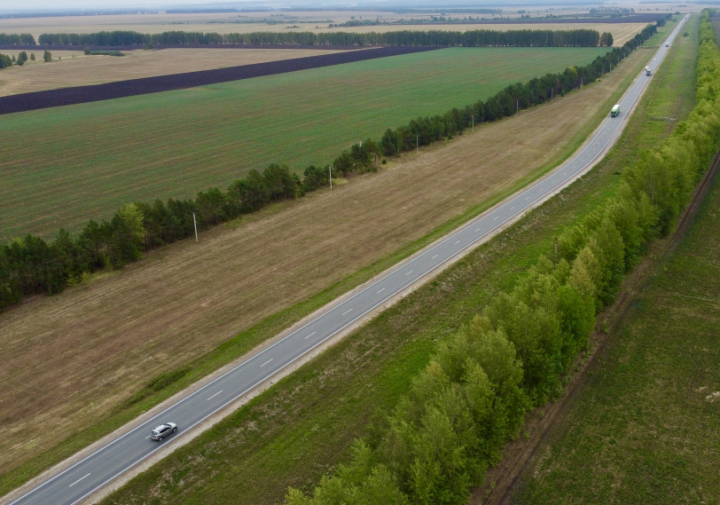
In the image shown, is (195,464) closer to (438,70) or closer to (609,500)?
(609,500)

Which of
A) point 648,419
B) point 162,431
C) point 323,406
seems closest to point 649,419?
point 648,419

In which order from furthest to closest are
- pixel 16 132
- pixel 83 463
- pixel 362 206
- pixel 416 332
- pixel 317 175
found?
pixel 16 132, pixel 317 175, pixel 362 206, pixel 416 332, pixel 83 463

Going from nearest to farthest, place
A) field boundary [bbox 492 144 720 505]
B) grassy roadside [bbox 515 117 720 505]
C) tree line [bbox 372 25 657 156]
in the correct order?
grassy roadside [bbox 515 117 720 505], field boundary [bbox 492 144 720 505], tree line [bbox 372 25 657 156]

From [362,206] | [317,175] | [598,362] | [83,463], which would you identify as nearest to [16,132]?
[317,175]

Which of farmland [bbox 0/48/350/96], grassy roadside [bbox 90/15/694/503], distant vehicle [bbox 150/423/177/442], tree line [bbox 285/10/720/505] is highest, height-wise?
farmland [bbox 0/48/350/96]

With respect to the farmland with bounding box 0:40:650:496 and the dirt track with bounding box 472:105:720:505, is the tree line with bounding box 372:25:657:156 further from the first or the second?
the dirt track with bounding box 472:105:720:505

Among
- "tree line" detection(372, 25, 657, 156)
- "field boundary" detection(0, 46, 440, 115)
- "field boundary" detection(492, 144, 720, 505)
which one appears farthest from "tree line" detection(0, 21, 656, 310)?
"field boundary" detection(0, 46, 440, 115)
